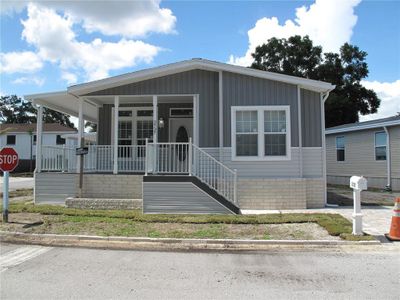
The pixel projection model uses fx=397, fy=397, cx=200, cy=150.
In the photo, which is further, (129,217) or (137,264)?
(129,217)

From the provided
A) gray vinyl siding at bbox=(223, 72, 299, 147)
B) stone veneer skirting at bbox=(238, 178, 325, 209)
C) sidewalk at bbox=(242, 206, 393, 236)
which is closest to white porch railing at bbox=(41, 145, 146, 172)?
gray vinyl siding at bbox=(223, 72, 299, 147)

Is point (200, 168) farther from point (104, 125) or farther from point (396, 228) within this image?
point (396, 228)

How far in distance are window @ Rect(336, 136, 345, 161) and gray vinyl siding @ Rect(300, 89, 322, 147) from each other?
10.4m

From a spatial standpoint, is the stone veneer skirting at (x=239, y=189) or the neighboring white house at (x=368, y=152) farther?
the neighboring white house at (x=368, y=152)

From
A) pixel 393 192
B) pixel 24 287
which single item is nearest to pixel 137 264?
pixel 24 287

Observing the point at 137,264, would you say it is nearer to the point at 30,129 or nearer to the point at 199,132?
the point at 199,132

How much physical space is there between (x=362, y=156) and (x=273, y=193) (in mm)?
10416

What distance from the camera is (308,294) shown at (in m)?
4.96

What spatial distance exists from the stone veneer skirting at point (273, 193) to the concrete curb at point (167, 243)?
182 inches

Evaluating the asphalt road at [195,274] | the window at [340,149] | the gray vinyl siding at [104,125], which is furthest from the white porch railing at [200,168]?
the window at [340,149]

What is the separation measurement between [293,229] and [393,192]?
11259 mm

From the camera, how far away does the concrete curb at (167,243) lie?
25.7ft

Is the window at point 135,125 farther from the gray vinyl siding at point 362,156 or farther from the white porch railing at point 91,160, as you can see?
the gray vinyl siding at point 362,156

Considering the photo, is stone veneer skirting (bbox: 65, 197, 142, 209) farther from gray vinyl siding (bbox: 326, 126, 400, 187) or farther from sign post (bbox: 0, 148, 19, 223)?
gray vinyl siding (bbox: 326, 126, 400, 187)
